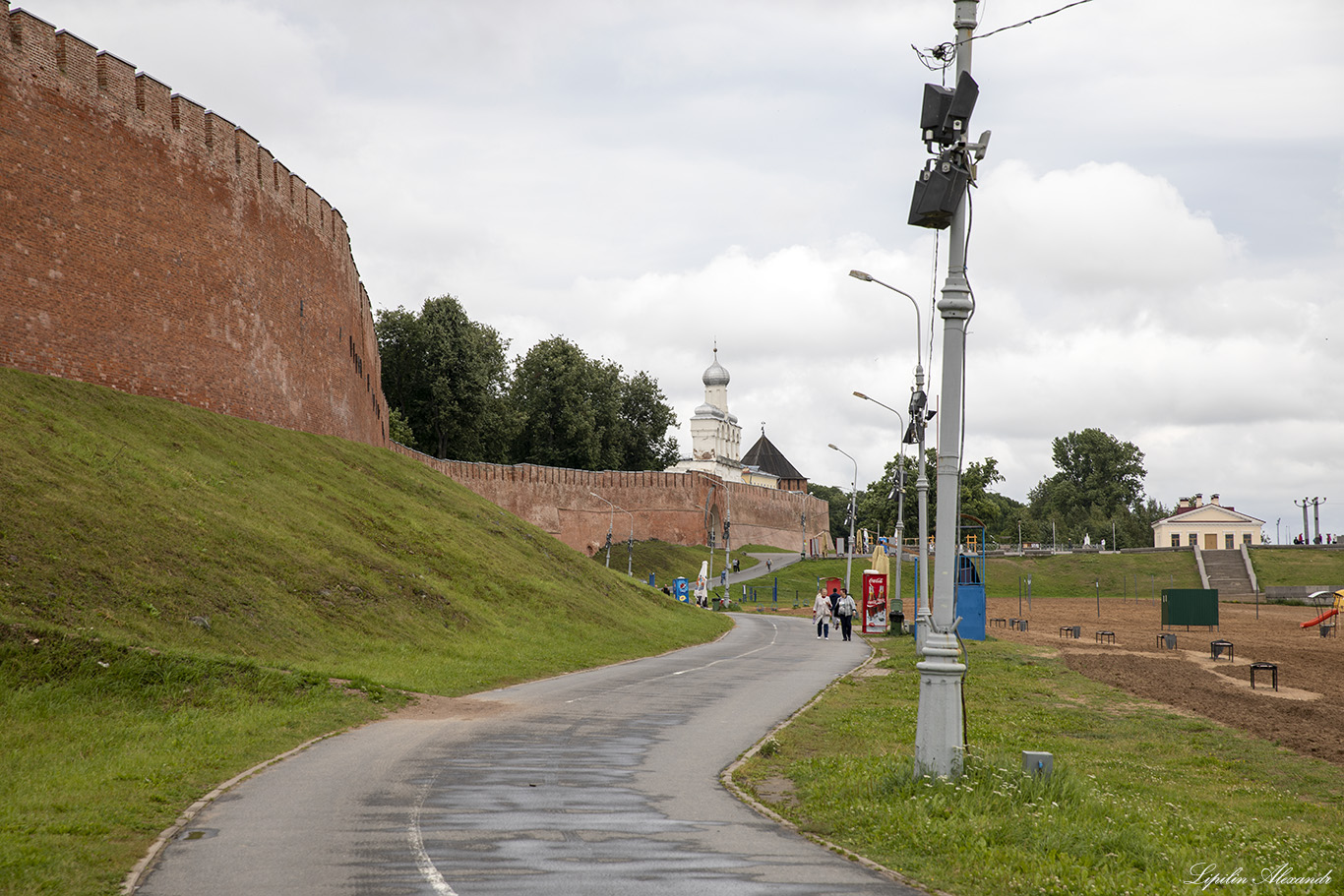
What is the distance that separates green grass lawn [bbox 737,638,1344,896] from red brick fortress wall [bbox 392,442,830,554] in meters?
49.0

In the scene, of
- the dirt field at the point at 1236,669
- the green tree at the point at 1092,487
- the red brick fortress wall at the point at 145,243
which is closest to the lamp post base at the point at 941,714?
the dirt field at the point at 1236,669

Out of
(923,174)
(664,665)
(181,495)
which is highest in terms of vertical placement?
(923,174)

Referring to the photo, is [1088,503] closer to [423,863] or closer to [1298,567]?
[1298,567]

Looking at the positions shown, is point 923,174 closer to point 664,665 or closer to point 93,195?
point 664,665

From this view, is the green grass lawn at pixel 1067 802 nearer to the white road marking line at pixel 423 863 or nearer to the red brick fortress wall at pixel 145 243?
the white road marking line at pixel 423 863

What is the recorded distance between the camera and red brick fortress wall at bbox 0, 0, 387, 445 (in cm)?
2545

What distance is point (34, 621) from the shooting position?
1487 cm

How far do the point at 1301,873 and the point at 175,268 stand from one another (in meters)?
28.7

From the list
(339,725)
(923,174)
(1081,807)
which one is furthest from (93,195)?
(1081,807)

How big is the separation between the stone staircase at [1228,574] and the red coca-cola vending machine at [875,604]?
131 ft

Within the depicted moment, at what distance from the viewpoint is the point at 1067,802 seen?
918 cm

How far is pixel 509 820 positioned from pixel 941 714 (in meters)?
3.65

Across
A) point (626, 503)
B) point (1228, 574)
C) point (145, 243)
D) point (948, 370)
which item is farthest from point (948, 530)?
point (1228, 574)

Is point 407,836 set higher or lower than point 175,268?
lower
